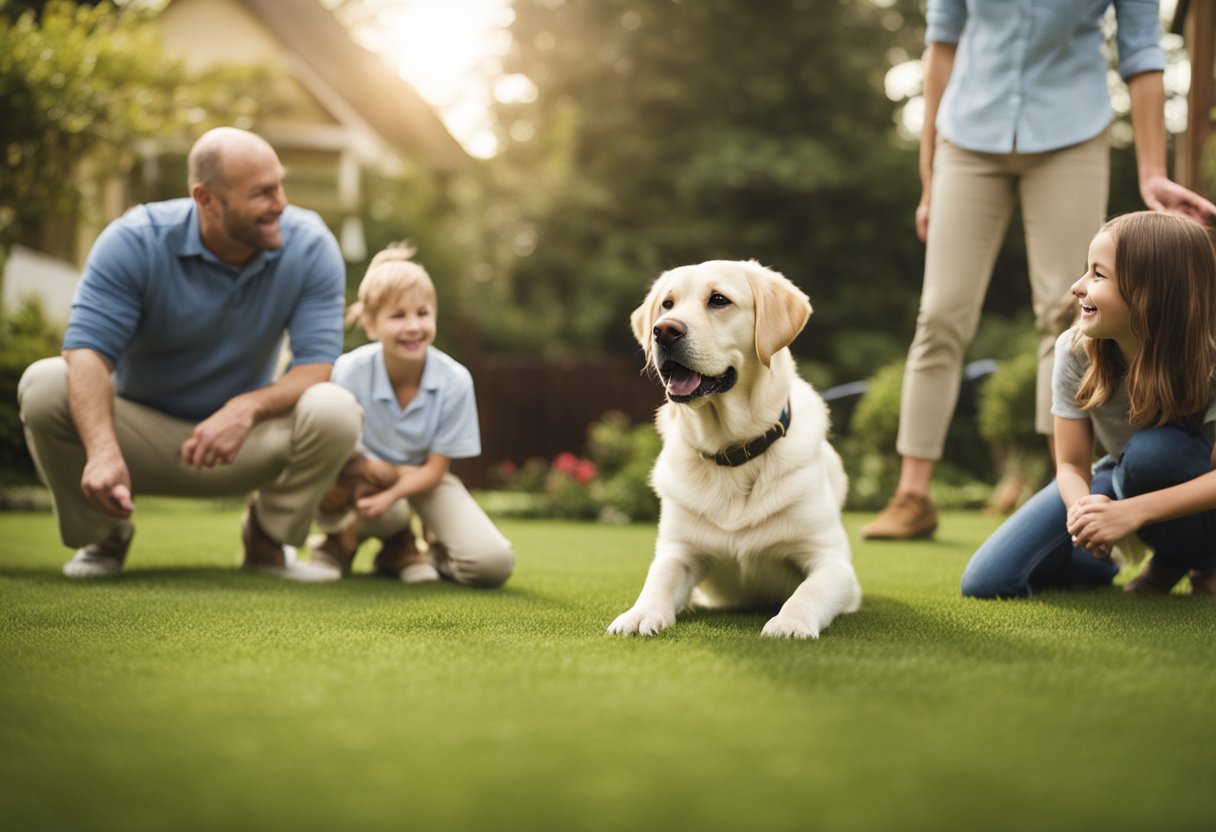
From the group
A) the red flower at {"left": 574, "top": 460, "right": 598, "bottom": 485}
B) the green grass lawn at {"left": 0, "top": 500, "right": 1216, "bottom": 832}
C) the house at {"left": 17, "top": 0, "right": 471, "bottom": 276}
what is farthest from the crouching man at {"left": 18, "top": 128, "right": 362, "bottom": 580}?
the house at {"left": 17, "top": 0, "right": 471, "bottom": 276}

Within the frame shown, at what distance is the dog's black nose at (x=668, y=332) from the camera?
9.45 feet

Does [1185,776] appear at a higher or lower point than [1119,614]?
higher

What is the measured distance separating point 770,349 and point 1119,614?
3.77 ft

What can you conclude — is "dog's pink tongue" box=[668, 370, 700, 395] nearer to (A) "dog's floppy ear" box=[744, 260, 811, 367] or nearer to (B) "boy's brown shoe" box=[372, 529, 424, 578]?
(A) "dog's floppy ear" box=[744, 260, 811, 367]

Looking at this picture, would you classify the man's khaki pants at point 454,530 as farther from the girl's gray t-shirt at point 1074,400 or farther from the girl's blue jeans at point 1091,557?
the girl's gray t-shirt at point 1074,400

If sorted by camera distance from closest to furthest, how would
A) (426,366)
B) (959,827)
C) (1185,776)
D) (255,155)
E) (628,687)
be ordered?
(959,827) → (1185,776) → (628,687) → (255,155) → (426,366)

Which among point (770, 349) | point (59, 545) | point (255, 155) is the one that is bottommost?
point (59, 545)

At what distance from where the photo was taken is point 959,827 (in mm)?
1293

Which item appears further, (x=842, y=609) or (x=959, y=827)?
(x=842, y=609)

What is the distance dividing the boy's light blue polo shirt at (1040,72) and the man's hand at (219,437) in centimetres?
294

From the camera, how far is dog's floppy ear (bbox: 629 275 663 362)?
124 inches

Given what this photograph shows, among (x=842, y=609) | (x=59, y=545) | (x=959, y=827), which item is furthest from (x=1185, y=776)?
(x=59, y=545)

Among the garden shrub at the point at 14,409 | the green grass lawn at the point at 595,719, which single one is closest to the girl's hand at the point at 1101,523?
the green grass lawn at the point at 595,719

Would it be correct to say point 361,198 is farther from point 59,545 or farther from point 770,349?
point 770,349
